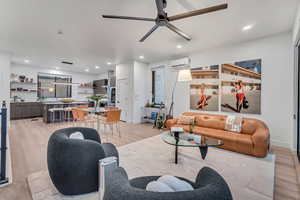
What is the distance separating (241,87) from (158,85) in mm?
3377

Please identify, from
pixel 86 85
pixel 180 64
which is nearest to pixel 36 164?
pixel 180 64

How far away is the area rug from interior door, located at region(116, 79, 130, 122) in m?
3.19

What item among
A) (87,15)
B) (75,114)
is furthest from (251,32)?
(75,114)

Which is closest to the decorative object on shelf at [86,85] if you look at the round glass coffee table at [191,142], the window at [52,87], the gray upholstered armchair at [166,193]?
the window at [52,87]

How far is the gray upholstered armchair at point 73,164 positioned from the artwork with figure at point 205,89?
3.85 metres

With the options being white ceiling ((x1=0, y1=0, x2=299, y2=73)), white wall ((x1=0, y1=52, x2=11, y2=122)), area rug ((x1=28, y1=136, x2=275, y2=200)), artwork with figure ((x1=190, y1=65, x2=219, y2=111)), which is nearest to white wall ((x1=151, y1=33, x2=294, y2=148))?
white ceiling ((x1=0, y1=0, x2=299, y2=73))

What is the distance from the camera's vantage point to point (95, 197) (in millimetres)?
1739

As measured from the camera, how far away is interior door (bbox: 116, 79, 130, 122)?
662 centimetres

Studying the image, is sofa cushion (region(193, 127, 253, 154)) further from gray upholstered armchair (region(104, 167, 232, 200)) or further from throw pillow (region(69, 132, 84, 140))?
throw pillow (region(69, 132, 84, 140))

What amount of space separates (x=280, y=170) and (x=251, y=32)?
3.02 m

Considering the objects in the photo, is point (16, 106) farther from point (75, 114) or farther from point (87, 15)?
point (87, 15)

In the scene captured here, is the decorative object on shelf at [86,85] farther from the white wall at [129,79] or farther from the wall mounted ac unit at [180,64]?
the wall mounted ac unit at [180,64]

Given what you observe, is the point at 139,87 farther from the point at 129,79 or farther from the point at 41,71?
the point at 41,71

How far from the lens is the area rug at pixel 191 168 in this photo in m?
1.85
